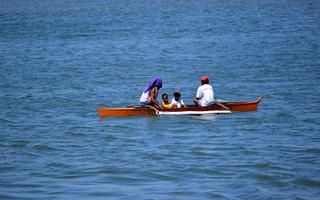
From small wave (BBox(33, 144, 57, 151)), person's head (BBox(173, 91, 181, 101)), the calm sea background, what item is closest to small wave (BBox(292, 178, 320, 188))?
the calm sea background


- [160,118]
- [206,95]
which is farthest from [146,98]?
[206,95]

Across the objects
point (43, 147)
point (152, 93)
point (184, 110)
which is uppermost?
point (152, 93)

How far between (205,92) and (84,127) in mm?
3762

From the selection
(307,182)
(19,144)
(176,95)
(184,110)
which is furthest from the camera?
(176,95)

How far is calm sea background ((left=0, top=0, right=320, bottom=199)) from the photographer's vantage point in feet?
48.2

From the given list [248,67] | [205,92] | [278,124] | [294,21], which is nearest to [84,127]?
[205,92]

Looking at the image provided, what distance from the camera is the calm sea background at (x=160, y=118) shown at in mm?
14680

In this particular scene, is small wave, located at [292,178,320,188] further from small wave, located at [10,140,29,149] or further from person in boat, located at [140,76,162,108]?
person in boat, located at [140,76,162,108]

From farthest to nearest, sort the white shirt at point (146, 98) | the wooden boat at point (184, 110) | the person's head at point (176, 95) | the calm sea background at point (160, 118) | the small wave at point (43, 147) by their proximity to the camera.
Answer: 1. the white shirt at point (146, 98)
2. the person's head at point (176, 95)
3. the wooden boat at point (184, 110)
4. the small wave at point (43, 147)
5. the calm sea background at point (160, 118)

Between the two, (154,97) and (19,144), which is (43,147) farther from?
(154,97)

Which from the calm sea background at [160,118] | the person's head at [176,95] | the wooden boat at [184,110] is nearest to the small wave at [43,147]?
the calm sea background at [160,118]

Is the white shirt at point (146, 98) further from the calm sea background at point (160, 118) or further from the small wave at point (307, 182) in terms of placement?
the small wave at point (307, 182)

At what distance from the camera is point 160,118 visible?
2217 centimetres

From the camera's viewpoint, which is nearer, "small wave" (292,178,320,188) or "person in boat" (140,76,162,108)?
"small wave" (292,178,320,188)
